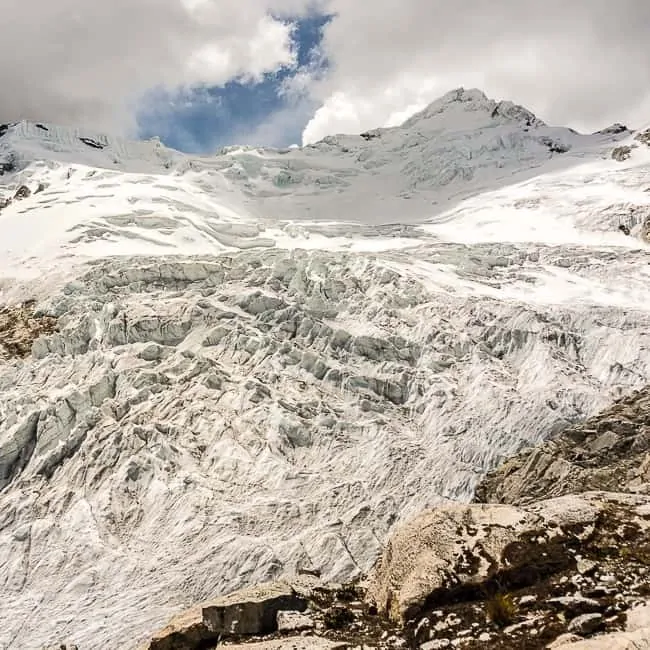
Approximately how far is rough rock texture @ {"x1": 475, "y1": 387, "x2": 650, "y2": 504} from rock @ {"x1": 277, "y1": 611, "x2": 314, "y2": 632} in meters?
9.23

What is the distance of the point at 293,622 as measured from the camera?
6957 millimetres

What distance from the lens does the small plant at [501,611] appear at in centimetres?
566

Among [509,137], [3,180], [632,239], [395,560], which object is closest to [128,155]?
[3,180]

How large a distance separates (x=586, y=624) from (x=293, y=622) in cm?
327

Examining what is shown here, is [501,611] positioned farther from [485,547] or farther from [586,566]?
[586,566]

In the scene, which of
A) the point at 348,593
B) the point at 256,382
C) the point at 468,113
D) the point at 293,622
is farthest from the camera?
the point at 468,113

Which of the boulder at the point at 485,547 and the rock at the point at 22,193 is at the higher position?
the rock at the point at 22,193

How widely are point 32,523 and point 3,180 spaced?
50.4 m

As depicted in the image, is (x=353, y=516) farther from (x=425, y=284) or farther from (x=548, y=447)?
(x=425, y=284)

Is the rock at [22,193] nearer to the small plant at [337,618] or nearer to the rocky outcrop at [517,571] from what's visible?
the small plant at [337,618]

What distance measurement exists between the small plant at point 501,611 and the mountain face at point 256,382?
10.5 m

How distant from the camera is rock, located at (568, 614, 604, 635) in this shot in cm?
516

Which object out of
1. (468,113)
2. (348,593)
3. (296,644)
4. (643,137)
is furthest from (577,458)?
(468,113)

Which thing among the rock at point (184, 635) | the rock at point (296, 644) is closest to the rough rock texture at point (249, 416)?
the rock at point (184, 635)
